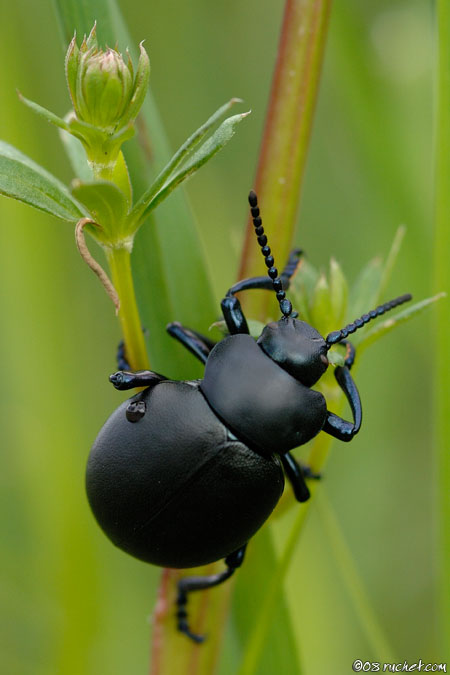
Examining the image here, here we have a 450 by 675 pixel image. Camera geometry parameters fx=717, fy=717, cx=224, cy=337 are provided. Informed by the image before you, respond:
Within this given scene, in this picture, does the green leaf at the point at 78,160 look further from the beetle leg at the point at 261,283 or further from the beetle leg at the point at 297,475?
the beetle leg at the point at 297,475

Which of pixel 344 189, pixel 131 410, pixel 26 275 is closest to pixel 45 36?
pixel 26 275

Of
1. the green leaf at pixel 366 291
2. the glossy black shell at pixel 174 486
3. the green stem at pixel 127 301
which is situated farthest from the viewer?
the green leaf at pixel 366 291

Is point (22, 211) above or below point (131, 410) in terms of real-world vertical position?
above

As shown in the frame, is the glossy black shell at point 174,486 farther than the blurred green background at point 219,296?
No

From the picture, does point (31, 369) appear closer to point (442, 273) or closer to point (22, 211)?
point (22, 211)

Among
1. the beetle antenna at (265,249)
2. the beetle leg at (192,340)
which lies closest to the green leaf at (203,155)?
the beetle antenna at (265,249)

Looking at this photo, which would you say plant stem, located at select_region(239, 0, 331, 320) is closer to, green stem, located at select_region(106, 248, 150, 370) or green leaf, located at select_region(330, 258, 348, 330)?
green leaf, located at select_region(330, 258, 348, 330)

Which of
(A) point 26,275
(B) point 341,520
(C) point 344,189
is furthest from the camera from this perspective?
(C) point 344,189
